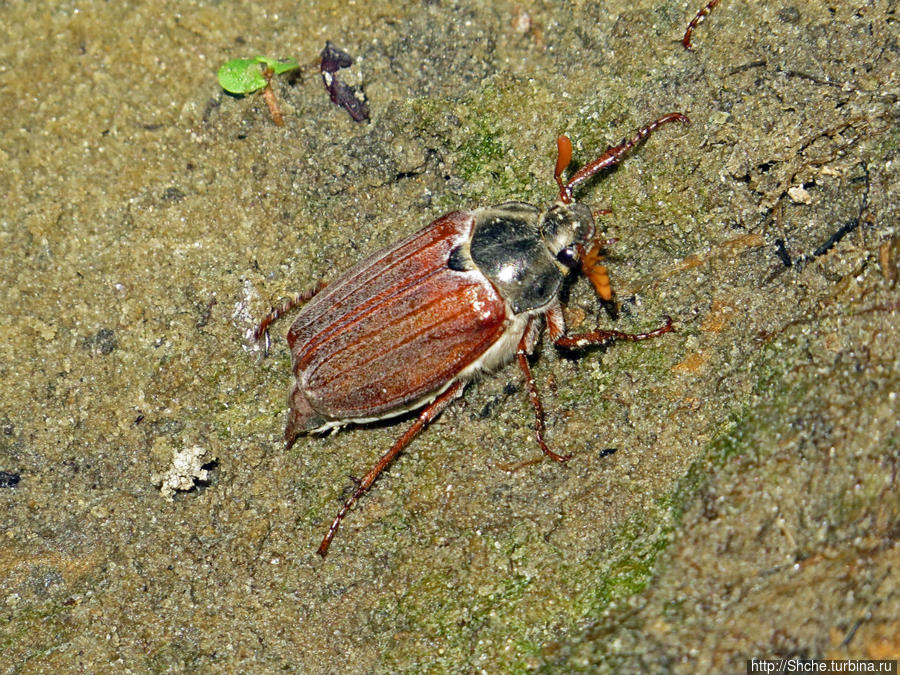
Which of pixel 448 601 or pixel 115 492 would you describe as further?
pixel 115 492

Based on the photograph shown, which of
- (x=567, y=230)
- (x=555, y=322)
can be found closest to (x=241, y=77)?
(x=567, y=230)

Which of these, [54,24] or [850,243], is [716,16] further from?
[54,24]

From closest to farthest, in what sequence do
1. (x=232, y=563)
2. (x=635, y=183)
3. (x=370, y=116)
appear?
1. (x=232, y=563)
2. (x=635, y=183)
3. (x=370, y=116)

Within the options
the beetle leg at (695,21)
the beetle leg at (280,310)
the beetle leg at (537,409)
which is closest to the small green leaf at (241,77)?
the beetle leg at (280,310)

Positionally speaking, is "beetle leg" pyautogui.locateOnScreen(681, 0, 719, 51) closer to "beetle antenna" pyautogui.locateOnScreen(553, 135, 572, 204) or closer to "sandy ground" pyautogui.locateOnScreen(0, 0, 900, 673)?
"sandy ground" pyautogui.locateOnScreen(0, 0, 900, 673)

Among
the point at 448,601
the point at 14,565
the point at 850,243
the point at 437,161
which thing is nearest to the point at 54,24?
the point at 437,161

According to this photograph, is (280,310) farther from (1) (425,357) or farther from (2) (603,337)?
(2) (603,337)

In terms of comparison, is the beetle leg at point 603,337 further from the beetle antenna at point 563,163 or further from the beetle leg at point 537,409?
the beetle antenna at point 563,163

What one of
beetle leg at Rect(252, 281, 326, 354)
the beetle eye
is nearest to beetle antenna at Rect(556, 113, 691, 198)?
the beetle eye
